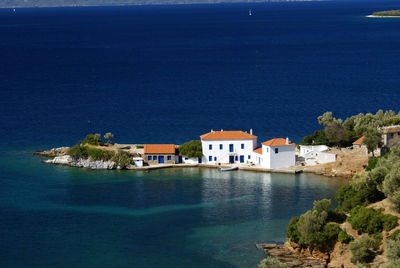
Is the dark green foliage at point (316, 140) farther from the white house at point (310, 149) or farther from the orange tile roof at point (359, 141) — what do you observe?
the orange tile roof at point (359, 141)

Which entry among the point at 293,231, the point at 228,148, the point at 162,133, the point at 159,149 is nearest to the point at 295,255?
the point at 293,231

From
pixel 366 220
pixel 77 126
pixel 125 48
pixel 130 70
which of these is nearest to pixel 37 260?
pixel 366 220

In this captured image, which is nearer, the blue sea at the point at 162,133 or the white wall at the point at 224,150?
the blue sea at the point at 162,133

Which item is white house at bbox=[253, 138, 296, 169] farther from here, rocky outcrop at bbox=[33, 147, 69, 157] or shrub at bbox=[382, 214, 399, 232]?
shrub at bbox=[382, 214, 399, 232]

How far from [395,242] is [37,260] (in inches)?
869

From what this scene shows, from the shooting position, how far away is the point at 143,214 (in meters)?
62.5

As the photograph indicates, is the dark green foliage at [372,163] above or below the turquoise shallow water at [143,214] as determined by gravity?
above

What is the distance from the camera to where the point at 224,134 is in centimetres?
7756

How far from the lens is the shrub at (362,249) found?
49188 mm

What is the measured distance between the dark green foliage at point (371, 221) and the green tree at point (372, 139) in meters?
20.5

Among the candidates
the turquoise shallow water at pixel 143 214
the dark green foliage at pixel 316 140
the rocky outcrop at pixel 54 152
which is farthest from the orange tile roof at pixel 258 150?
the rocky outcrop at pixel 54 152

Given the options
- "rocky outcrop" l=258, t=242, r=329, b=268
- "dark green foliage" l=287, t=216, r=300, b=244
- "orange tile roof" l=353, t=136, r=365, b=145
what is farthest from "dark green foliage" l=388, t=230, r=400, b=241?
"orange tile roof" l=353, t=136, r=365, b=145

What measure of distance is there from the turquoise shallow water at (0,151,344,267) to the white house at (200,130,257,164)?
273 cm

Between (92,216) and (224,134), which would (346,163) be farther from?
(92,216)
